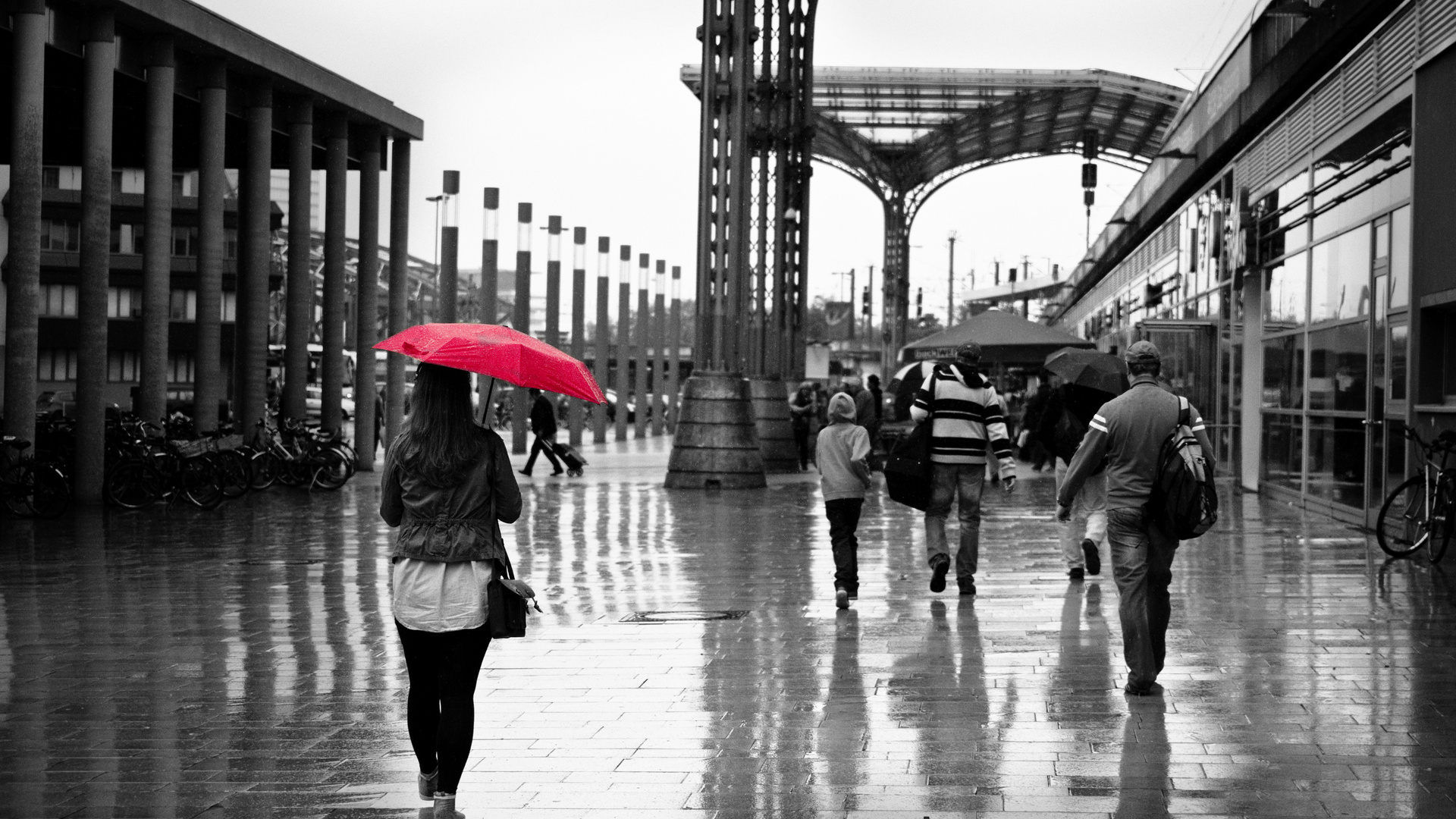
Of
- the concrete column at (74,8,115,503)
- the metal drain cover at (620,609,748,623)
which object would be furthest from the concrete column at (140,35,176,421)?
the metal drain cover at (620,609,748,623)

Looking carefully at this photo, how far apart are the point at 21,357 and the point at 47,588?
28.6 ft

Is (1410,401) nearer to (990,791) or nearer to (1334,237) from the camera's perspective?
(1334,237)

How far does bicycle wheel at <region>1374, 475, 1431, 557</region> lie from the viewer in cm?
1250

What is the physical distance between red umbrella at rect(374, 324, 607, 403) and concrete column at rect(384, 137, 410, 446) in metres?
24.5

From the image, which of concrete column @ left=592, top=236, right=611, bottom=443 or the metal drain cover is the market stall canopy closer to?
the metal drain cover

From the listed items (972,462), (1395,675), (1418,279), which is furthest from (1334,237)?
(1395,675)

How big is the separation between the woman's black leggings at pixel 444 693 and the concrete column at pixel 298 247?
22444 millimetres

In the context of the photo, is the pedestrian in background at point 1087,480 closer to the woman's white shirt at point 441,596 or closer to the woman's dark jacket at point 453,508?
the woman's dark jacket at point 453,508

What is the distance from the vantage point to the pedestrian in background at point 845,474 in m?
10.5

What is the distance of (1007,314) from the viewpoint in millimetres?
26578

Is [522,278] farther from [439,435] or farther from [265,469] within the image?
[439,435]

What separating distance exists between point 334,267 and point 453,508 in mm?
24085

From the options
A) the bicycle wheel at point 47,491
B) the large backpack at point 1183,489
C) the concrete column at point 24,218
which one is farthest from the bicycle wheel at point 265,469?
the large backpack at point 1183,489

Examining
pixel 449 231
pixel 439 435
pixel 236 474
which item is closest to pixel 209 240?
pixel 236 474
